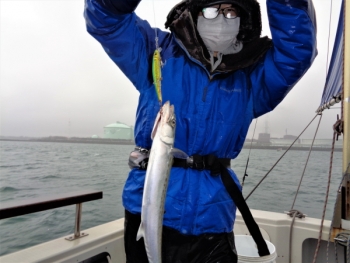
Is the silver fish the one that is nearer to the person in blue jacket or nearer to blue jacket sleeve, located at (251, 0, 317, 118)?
the person in blue jacket

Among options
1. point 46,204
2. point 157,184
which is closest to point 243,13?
point 157,184

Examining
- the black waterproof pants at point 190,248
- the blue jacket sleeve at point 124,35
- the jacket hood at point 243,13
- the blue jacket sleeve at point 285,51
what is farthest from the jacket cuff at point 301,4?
the black waterproof pants at point 190,248

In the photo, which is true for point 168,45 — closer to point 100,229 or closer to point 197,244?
point 197,244

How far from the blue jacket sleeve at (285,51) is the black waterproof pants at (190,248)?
1.13 m

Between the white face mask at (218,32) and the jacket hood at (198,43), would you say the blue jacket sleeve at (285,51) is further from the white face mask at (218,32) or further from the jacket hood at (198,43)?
the white face mask at (218,32)

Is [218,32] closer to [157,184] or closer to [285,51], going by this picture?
[285,51]

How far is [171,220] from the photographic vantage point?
1.77 meters

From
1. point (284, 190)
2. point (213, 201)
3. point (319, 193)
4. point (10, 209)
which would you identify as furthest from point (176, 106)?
point (319, 193)

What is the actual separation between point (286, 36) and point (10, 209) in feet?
8.19

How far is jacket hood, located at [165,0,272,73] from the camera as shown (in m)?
2.00

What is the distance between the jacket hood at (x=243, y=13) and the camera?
7.13ft

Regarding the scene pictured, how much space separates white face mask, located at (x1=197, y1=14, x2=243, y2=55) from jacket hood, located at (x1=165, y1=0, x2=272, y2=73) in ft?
0.15

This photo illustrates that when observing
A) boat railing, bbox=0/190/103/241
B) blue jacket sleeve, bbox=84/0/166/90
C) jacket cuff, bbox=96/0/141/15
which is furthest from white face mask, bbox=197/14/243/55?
boat railing, bbox=0/190/103/241

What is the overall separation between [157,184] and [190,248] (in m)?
0.54
